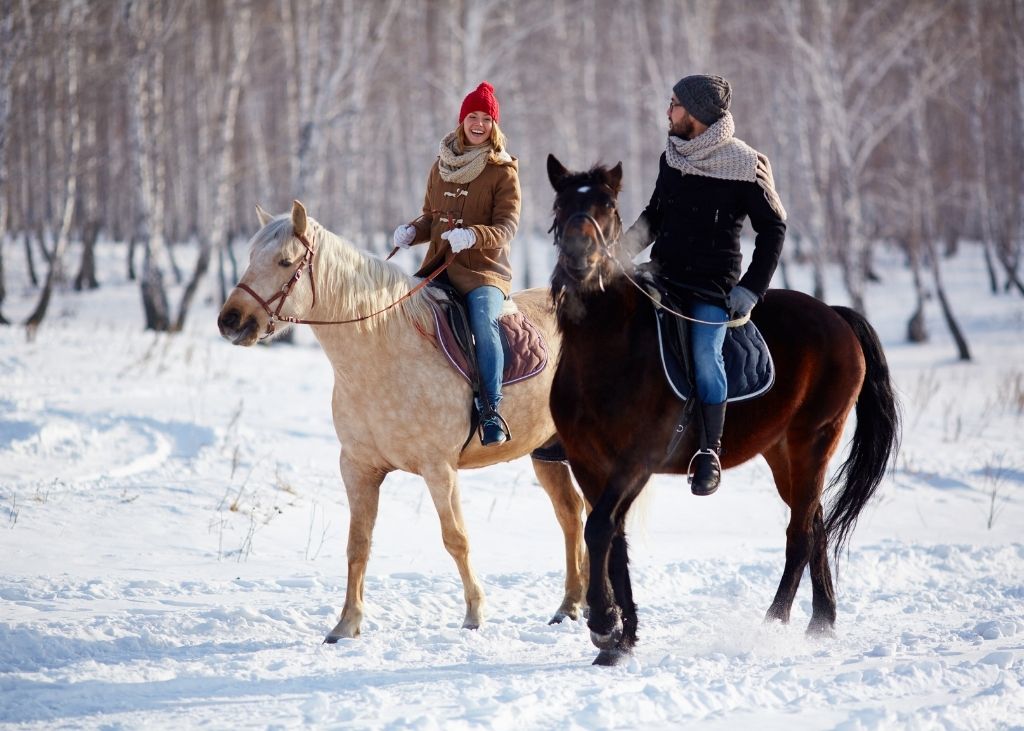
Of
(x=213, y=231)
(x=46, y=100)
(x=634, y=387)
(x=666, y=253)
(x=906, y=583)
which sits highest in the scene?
(x=46, y=100)

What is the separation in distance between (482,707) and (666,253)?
2.32 meters

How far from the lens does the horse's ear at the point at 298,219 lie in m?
4.56

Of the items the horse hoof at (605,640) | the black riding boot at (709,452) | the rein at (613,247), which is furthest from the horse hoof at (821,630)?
the rein at (613,247)

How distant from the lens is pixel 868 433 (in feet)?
18.2

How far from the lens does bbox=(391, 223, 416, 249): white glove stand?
5.25m

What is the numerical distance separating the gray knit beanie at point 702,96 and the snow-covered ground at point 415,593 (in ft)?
6.49

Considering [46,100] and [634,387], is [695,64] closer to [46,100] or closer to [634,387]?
[46,100]

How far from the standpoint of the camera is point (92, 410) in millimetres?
9547

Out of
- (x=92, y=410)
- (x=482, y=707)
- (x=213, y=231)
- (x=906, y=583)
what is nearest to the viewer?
(x=482, y=707)

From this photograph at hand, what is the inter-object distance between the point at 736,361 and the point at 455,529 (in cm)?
164

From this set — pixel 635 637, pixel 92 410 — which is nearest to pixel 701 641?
pixel 635 637

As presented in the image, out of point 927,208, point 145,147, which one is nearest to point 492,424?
point 145,147

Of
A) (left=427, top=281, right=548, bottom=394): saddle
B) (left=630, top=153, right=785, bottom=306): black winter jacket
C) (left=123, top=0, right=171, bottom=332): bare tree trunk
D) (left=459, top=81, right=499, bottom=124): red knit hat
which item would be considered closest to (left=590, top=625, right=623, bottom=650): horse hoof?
(left=427, top=281, right=548, bottom=394): saddle

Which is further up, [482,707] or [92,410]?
[92,410]
